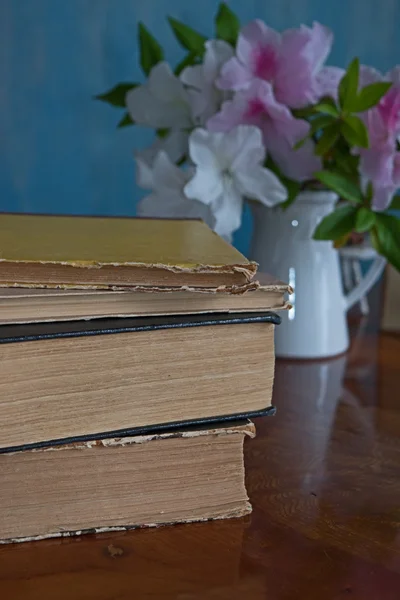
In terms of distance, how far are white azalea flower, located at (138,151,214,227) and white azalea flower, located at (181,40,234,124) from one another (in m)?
0.06

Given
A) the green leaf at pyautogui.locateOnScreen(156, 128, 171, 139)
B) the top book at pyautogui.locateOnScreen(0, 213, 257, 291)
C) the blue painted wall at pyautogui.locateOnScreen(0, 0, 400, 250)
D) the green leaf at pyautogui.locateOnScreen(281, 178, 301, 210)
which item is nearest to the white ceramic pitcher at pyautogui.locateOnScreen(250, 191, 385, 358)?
the green leaf at pyautogui.locateOnScreen(281, 178, 301, 210)

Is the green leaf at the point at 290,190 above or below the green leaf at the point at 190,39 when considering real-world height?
below

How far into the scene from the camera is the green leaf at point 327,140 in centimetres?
72

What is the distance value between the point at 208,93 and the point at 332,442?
0.38 metres

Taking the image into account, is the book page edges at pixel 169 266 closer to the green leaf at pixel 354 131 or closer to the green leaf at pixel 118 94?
the green leaf at pixel 354 131

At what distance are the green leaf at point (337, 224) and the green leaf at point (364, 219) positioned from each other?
0.01m

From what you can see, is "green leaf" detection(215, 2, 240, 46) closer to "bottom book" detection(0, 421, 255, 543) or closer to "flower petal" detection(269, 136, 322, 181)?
"flower petal" detection(269, 136, 322, 181)

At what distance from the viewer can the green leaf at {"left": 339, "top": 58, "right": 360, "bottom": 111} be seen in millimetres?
698

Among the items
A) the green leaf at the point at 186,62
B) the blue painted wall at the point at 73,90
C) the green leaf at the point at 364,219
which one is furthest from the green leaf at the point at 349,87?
the blue painted wall at the point at 73,90

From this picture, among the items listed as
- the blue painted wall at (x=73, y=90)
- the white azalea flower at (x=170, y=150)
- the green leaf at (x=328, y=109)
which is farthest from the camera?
the blue painted wall at (x=73, y=90)

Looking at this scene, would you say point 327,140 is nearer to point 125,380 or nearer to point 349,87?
point 349,87

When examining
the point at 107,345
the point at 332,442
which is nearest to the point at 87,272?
the point at 107,345

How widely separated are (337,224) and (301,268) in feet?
0.37

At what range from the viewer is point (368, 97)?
2.29 feet
